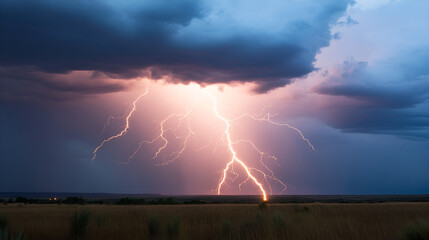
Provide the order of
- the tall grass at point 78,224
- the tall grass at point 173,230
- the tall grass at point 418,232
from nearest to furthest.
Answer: the tall grass at point 418,232, the tall grass at point 173,230, the tall grass at point 78,224

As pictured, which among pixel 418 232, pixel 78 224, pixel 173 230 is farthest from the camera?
pixel 78 224

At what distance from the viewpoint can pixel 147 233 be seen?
23.7ft

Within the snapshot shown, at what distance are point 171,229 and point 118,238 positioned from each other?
1.00m

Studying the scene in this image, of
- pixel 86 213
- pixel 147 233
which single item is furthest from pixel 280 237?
pixel 86 213

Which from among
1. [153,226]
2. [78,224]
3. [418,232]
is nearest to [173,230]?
[153,226]

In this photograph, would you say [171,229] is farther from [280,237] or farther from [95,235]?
[280,237]

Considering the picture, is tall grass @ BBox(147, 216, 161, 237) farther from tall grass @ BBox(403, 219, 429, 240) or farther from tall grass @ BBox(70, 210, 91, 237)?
tall grass @ BBox(403, 219, 429, 240)

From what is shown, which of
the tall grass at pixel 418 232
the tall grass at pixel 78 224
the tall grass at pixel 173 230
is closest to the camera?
the tall grass at pixel 418 232

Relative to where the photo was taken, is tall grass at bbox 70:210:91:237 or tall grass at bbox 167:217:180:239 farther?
tall grass at bbox 70:210:91:237

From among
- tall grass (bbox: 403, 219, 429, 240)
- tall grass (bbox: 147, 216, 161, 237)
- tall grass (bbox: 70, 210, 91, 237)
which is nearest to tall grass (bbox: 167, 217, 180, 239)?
tall grass (bbox: 147, 216, 161, 237)

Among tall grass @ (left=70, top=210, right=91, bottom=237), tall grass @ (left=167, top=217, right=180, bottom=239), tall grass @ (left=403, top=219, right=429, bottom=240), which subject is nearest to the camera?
tall grass @ (left=403, top=219, right=429, bottom=240)

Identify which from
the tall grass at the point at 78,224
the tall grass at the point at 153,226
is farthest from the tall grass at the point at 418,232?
the tall grass at the point at 78,224

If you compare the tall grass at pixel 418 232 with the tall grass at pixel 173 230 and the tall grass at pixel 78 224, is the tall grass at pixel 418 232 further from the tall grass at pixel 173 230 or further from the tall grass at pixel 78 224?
the tall grass at pixel 78 224

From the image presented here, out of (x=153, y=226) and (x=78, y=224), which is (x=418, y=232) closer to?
(x=153, y=226)
